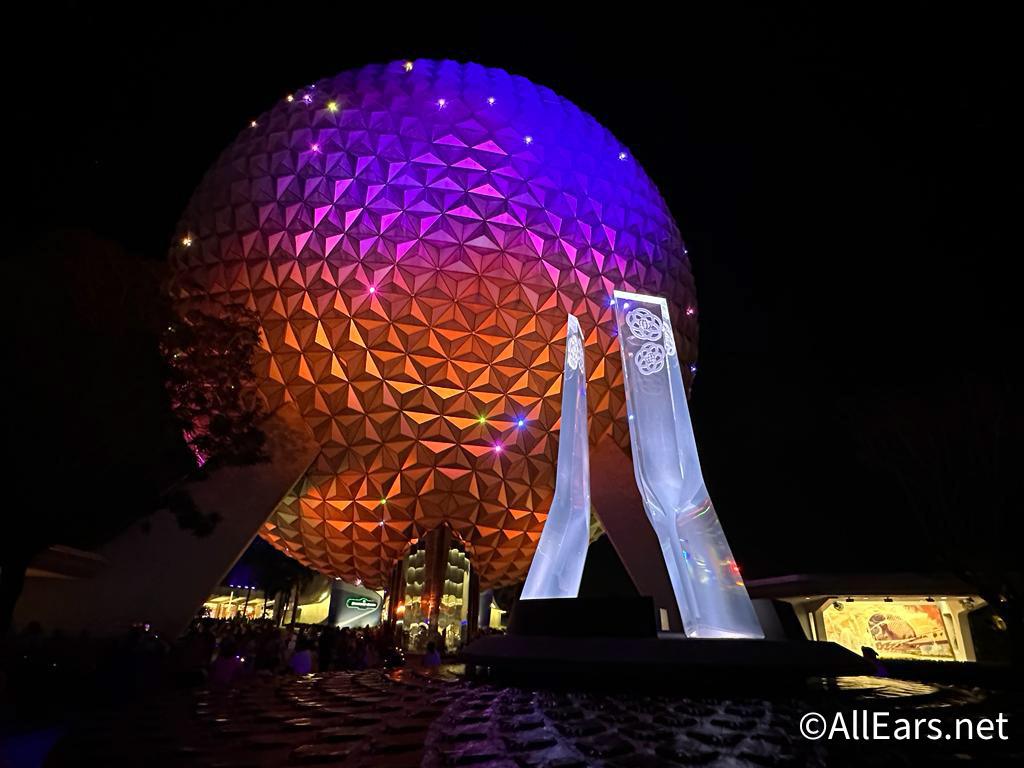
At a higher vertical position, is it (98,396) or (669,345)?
(669,345)

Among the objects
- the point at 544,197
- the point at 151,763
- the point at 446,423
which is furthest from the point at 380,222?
the point at 151,763

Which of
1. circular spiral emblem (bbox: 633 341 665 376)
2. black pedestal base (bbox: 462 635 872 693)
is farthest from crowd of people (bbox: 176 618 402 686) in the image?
circular spiral emblem (bbox: 633 341 665 376)

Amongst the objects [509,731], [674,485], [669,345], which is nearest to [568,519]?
[674,485]

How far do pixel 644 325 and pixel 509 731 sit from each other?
7957 millimetres

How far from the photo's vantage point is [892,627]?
16594 millimetres

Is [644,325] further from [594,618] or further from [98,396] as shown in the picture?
[98,396]

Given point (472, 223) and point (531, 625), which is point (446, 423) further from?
point (531, 625)

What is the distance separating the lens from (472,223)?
15.0 m

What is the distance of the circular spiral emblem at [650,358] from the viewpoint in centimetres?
1025

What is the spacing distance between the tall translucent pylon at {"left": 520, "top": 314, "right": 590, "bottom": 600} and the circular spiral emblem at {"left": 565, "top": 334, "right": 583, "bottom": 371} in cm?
3

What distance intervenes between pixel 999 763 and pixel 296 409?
48.9 ft

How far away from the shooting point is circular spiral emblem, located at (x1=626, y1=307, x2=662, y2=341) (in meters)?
10.7

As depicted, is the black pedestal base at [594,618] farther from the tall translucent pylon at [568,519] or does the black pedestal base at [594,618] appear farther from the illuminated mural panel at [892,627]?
the illuminated mural panel at [892,627]

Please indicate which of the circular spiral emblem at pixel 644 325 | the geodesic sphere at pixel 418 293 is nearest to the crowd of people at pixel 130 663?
the geodesic sphere at pixel 418 293
